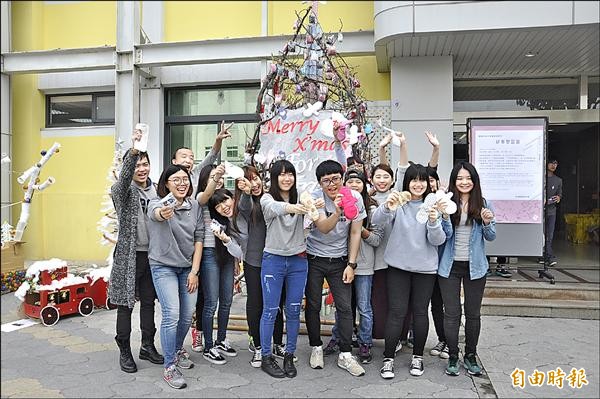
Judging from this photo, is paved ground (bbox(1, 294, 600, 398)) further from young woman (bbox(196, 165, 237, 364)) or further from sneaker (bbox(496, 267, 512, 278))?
sneaker (bbox(496, 267, 512, 278))

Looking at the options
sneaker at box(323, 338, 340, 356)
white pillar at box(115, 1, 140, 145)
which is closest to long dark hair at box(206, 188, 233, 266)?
sneaker at box(323, 338, 340, 356)

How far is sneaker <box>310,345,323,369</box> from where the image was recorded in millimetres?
3720

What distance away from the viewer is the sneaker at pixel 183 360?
3.72 meters

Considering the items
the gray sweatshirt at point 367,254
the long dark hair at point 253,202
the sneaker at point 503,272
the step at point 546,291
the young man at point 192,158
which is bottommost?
the step at point 546,291

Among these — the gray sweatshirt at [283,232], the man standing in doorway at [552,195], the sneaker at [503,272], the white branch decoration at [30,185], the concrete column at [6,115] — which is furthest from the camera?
the concrete column at [6,115]

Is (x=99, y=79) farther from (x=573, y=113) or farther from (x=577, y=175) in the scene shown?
(x=577, y=175)

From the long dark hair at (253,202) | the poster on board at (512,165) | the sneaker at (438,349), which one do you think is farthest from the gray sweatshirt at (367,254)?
the poster on board at (512,165)

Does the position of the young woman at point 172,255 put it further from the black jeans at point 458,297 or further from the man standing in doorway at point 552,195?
the man standing in doorway at point 552,195

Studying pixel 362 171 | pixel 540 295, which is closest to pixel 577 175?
pixel 540 295

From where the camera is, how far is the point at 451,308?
3586 millimetres

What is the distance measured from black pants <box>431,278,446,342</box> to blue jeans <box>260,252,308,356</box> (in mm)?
1056

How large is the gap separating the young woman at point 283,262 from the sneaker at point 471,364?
1.30 metres

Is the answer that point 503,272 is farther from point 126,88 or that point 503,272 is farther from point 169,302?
point 126,88

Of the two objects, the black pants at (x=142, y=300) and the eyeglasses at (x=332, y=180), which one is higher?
the eyeglasses at (x=332, y=180)
